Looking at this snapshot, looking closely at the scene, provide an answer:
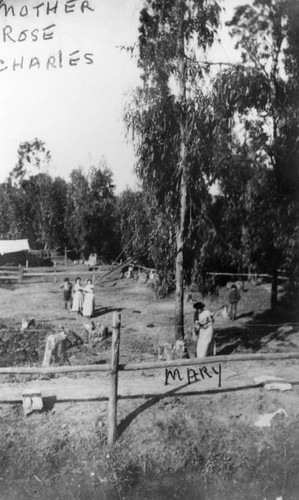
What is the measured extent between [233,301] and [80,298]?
520 cm

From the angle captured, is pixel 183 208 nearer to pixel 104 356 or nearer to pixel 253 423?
pixel 104 356

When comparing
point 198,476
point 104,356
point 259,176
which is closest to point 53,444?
point 198,476

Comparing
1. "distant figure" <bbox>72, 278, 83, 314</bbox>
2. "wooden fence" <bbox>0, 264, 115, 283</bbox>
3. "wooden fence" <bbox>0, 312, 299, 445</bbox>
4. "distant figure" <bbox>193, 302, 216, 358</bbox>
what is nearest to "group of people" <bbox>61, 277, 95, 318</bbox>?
"distant figure" <bbox>72, 278, 83, 314</bbox>

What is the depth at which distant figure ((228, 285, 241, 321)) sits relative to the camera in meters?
11.2

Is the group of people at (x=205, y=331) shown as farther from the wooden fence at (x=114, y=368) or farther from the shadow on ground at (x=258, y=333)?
the wooden fence at (x=114, y=368)

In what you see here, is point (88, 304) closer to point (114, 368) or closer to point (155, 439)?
point (114, 368)

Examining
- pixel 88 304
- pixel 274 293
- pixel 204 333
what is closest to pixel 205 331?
pixel 204 333

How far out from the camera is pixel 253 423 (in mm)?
5484

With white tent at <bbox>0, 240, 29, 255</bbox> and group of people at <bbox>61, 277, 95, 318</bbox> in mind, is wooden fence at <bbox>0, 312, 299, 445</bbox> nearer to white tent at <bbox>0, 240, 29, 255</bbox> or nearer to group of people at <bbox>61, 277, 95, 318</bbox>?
group of people at <bbox>61, 277, 95, 318</bbox>

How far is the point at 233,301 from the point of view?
1125 centimetres

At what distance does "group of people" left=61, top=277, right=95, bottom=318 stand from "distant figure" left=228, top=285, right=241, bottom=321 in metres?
4.45

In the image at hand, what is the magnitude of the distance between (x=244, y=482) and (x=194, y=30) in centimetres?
826

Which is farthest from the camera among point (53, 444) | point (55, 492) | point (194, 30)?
point (194, 30)

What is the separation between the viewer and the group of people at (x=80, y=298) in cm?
1290
